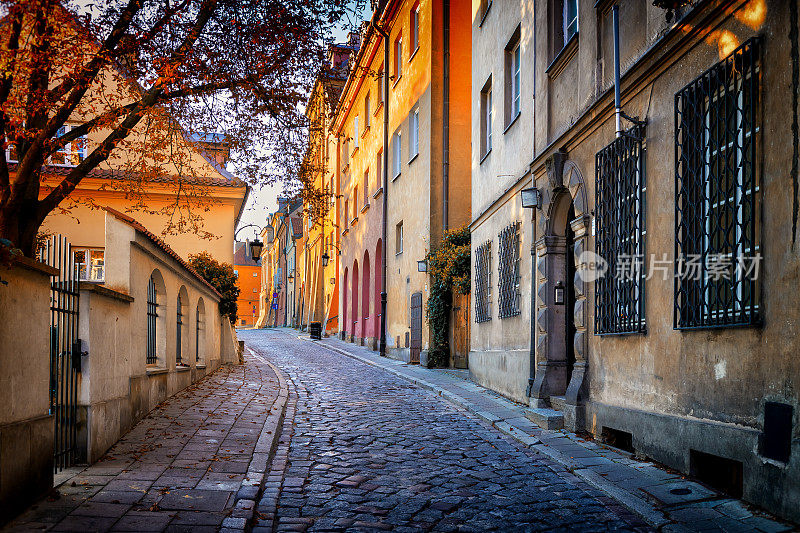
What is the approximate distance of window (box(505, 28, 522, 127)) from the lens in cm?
1289

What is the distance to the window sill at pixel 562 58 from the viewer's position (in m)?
9.56

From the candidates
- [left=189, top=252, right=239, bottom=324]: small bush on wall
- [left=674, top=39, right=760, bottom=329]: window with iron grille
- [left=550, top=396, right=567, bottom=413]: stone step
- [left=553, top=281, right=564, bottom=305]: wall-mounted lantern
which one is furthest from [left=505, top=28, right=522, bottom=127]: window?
[left=189, top=252, right=239, bottom=324]: small bush on wall

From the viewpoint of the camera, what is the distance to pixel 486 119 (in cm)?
1527

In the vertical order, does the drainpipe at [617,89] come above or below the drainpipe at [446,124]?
below

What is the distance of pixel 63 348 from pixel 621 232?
19.1 feet

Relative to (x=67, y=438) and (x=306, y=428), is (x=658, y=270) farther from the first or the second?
(x=67, y=438)

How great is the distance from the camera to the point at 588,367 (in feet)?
28.7

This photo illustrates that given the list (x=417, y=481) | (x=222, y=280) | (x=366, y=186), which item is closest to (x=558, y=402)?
(x=417, y=481)

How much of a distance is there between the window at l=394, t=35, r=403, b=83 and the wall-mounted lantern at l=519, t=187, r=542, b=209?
13490 mm

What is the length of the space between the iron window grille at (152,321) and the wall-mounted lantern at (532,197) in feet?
→ 18.8

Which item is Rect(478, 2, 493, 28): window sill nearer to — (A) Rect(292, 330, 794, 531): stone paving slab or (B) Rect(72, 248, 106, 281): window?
(A) Rect(292, 330, 794, 531): stone paving slab

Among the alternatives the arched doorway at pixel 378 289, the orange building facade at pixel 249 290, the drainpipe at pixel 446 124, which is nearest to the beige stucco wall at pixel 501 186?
the drainpipe at pixel 446 124

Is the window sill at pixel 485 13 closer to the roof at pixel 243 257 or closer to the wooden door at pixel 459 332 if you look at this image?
the wooden door at pixel 459 332

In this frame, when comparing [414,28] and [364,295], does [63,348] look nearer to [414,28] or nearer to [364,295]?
[414,28]
